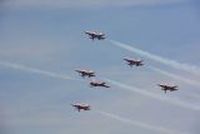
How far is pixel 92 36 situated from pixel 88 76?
121 centimetres

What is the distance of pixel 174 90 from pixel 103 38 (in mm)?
2611

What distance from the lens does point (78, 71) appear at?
93688 mm

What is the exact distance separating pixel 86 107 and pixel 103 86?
89 centimetres

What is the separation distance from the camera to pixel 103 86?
307 ft

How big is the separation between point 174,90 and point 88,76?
2.60 meters

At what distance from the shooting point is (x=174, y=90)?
306ft

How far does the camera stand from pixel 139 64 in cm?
9338

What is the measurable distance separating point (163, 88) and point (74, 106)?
2739 mm

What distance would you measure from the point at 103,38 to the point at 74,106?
2307 millimetres

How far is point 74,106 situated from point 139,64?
92.9 inches

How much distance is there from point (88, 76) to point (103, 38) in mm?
1269

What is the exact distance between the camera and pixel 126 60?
93.5m

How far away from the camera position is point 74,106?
93.9 m

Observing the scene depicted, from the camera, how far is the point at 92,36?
3676 inches
